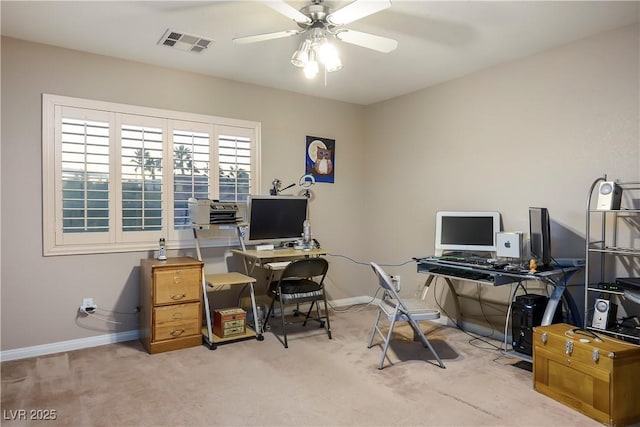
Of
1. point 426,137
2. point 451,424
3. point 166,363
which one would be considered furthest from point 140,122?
point 451,424

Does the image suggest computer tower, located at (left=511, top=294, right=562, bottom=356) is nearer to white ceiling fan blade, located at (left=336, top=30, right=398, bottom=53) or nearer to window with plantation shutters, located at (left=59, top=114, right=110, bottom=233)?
white ceiling fan blade, located at (left=336, top=30, right=398, bottom=53)

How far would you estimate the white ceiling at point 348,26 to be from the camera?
2.70 meters

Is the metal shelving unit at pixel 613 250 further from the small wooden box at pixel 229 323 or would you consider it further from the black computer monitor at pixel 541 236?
the small wooden box at pixel 229 323

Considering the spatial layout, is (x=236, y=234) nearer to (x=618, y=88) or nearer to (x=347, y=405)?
(x=347, y=405)

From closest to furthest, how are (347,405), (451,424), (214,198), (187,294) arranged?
1. (451,424)
2. (347,405)
3. (187,294)
4. (214,198)

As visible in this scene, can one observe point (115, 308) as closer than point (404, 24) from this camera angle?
No

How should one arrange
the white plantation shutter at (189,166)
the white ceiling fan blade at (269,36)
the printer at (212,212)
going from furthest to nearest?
the white plantation shutter at (189,166) → the printer at (212,212) → the white ceiling fan blade at (269,36)

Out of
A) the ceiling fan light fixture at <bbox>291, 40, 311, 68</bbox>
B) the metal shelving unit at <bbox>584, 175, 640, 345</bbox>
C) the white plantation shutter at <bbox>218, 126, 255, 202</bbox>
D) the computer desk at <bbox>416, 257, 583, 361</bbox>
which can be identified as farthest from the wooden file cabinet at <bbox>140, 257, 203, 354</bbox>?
the metal shelving unit at <bbox>584, 175, 640, 345</bbox>

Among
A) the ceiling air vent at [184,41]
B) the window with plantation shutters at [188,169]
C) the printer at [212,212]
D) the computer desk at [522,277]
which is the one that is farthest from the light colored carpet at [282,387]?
the ceiling air vent at [184,41]

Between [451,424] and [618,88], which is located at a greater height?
[618,88]

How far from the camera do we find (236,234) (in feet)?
14.1

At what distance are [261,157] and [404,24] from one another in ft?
6.94

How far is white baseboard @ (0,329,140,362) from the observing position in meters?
3.22

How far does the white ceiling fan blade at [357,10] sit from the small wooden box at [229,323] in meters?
2.56
